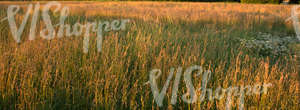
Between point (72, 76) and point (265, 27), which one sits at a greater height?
point (265, 27)

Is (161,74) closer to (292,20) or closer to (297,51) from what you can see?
(297,51)

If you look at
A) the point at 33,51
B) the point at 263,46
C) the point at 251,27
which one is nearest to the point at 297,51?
the point at 263,46

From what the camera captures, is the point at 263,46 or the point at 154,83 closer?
the point at 154,83

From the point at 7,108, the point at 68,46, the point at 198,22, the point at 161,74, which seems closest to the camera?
the point at 7,108

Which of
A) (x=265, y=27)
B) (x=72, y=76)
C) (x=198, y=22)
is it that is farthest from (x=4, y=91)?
(x=265, y=27)

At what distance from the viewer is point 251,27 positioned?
5.75 metres

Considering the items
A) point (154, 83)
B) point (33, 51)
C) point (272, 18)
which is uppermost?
point (272, 18)

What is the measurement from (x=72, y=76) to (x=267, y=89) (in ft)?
6.04

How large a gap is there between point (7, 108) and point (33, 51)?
35.7 inches

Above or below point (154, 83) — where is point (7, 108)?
below

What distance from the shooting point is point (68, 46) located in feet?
9.91

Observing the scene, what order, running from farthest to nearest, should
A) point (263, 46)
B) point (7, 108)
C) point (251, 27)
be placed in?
point (251, 27)
point (263, 46)
point (7, 108)

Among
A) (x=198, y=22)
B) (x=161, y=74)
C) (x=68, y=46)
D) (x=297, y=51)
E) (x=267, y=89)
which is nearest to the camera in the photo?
(x=267, y=89)

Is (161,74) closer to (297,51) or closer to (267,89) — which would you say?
(267,89)
